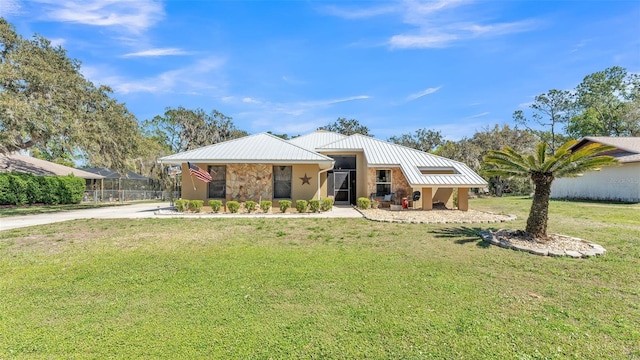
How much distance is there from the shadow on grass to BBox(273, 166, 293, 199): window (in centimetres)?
802

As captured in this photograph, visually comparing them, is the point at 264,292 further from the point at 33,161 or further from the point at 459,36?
the point at 33,161

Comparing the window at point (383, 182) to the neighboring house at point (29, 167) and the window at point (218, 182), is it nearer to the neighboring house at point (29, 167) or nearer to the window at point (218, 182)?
the window at point (218, 182)

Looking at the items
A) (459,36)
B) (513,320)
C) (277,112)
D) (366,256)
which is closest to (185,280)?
(366,256)

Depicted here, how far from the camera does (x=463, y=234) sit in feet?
26.5

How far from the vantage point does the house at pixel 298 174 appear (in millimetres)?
13844

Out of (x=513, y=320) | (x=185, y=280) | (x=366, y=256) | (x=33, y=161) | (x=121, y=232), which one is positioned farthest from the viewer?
(x=33, y=161)

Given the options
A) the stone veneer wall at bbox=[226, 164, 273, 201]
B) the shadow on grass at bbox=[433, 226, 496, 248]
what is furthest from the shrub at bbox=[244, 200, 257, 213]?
the shadow on grass at bbox=[433, 226, 496, 248]

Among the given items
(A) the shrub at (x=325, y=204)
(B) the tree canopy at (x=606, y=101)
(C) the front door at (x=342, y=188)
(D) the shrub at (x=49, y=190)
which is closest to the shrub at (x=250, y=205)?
(A) the shrub at (x=325, y=204)

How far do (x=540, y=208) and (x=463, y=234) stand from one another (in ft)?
6.32

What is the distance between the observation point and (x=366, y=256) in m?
5.95

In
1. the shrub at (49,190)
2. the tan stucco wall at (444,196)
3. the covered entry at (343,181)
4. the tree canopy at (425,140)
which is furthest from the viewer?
the tree canopy at (425,140)

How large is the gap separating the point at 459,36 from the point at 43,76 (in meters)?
19.8

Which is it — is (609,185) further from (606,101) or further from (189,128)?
(189,128)

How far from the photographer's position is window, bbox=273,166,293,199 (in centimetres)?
1462
